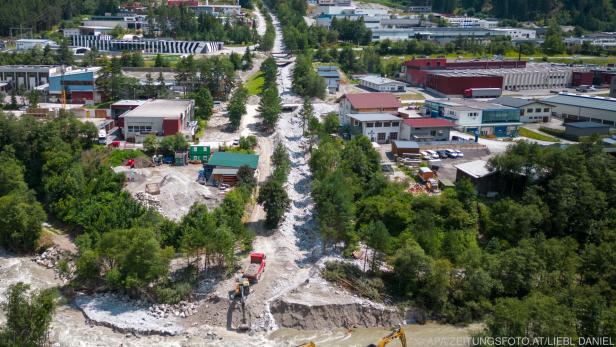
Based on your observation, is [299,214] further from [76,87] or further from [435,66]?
[435,66]

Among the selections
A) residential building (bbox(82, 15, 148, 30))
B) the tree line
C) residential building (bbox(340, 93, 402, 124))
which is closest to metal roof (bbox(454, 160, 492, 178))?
the tree line

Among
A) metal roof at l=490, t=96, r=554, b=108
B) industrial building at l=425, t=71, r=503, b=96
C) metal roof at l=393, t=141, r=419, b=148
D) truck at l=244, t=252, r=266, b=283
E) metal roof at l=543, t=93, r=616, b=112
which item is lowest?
truck at l=244, t=252, r=266, b=283

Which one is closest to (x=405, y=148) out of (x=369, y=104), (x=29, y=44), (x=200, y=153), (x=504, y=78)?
(x=369, y=104)

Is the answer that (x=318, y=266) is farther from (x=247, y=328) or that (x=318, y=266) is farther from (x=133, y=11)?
(x=133, y=11)

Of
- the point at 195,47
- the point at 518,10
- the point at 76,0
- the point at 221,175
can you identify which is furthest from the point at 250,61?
the point at 518,10

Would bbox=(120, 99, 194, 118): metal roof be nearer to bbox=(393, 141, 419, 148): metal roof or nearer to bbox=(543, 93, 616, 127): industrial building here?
bbox=(393, 141, 419, 148): metal roof

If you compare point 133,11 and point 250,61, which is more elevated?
point 133,11
